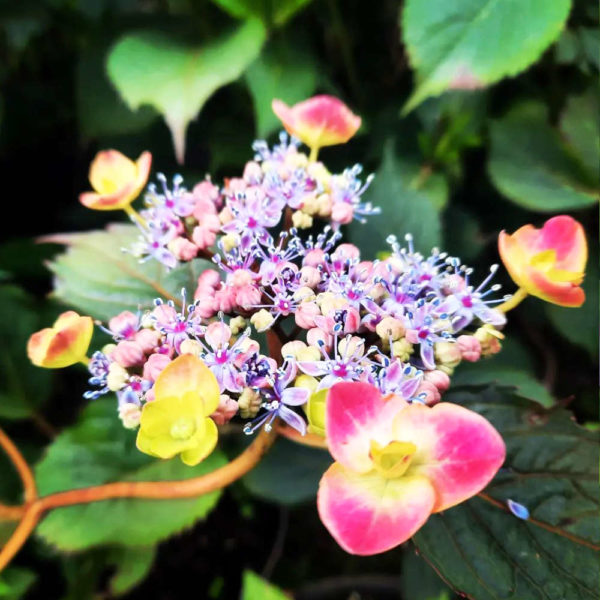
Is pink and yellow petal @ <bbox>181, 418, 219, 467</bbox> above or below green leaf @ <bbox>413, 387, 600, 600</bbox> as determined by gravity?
above

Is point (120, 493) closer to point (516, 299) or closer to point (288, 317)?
point (288, 317)

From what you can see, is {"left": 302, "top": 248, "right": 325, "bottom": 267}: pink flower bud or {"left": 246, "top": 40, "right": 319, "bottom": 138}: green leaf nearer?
{"left": 302, "top": 248, "right": 325, "bottom": 267}: pink flower bud

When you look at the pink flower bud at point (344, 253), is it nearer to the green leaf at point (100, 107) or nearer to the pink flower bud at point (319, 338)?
the pink flower bud at point (319, 338)

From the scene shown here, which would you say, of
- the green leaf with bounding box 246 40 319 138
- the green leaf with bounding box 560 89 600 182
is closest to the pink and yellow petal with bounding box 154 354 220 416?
the green leaf with bounding box 246 40 319 138

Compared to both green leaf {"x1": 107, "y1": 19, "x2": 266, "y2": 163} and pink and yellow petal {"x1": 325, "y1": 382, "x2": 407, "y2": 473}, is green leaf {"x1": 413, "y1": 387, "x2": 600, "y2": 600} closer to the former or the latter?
pink and yellow petal {"x1": 325, "y1": 382, "x2": 407, "y2": 473}

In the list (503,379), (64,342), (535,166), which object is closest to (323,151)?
(535,166)

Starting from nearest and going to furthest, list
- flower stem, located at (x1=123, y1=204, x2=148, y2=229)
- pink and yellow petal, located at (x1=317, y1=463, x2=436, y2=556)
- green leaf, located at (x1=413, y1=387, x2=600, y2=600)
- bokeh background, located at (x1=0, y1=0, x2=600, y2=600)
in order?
pink and yellow petal, located at (x1=317, y1=463, x2=436, y2=556) → green leaf, located at (x1=413, y1=387, x2=600, y2=600) → flower stem, located at (x1=123, y1=204, x2=148, y2=229) → bokeh background, located at (x1=0, y1=0, x2=600, y2=600)

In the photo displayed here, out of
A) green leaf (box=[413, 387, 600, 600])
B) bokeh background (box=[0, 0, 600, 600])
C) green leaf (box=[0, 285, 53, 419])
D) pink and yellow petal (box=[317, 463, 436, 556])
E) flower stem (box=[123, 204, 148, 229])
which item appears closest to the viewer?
pink and yellow petal (box=[317, 463, 436, 556])
